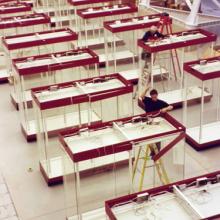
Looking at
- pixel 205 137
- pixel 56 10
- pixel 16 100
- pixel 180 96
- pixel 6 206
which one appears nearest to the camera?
pixel 6 206

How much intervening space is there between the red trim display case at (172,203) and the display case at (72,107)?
3.22 metres

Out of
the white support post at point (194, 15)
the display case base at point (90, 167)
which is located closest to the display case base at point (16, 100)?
the display case base at point (90, 167)

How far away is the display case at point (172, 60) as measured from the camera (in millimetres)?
12156

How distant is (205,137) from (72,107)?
3.01 m

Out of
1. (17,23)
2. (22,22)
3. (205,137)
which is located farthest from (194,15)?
(205,137)

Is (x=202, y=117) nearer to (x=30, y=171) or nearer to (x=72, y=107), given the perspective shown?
(x=72, y=107)

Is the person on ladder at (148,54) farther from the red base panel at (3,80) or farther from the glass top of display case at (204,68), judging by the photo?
the red base panel at (3,80)

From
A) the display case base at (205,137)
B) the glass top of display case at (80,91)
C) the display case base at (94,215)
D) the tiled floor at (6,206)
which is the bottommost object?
the tiled floor at (6,206)

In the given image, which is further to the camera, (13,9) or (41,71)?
(13,9)

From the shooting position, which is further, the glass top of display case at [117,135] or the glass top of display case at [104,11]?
the glass top of display case at [104,11]

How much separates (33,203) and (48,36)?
558 centimetres

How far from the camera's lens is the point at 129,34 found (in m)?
15.6

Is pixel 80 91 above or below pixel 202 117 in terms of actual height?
above

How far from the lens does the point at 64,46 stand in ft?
49.4
